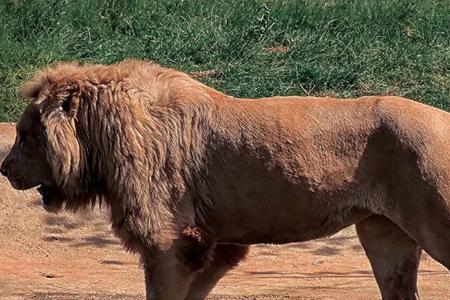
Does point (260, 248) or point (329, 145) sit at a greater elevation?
point (329, 145)

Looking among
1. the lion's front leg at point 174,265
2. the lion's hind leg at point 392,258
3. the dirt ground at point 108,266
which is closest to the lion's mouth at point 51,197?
the lion's front leg at point 174,265

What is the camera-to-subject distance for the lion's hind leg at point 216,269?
674 cm

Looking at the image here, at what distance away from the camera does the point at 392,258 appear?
22.5ft

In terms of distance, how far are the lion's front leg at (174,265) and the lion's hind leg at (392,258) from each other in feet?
3.17

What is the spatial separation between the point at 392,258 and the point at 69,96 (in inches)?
77.7

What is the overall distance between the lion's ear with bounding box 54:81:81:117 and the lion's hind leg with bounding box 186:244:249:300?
3.63 feet

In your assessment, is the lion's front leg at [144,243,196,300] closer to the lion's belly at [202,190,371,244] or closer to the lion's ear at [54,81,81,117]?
the lion's belly at [202,190,371,244]

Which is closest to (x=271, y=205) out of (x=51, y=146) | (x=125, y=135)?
(x=125, y=135)

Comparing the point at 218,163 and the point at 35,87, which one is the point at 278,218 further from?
the point at 35,87

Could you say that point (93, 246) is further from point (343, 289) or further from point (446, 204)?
point (446, 204)

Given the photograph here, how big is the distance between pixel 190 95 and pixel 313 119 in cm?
66

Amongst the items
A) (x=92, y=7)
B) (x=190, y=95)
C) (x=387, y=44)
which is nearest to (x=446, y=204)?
(x=190, y=95)

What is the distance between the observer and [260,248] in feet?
34.5

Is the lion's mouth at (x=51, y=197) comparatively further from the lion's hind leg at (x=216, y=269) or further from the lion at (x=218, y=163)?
the lion's hind leg at (x=216, y=269)
